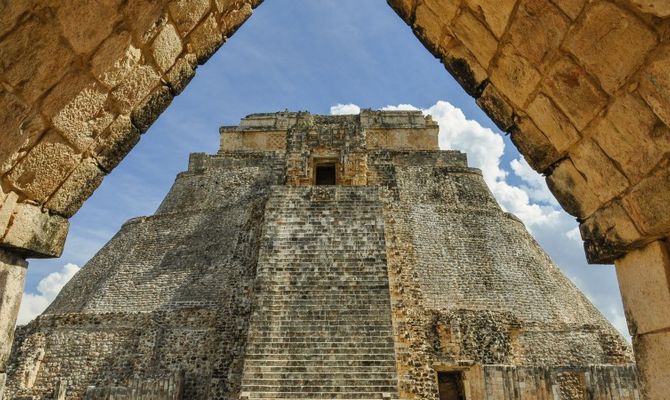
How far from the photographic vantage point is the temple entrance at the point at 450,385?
10.7 meters

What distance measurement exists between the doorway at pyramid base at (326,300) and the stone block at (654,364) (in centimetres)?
618

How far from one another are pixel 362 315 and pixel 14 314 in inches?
286

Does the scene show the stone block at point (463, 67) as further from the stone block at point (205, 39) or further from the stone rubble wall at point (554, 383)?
the stone rubble wall at point (554, 383)

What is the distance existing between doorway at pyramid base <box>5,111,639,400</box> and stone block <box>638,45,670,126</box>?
23.0ft

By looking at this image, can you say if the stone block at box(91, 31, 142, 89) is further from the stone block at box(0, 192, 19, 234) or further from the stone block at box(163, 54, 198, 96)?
the stone block at box(0, 192, 19, 234)

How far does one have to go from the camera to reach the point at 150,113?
2740 mm

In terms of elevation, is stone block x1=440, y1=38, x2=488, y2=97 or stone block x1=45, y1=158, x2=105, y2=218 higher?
stone block x1=440, y1=38, x2=488, y2=97

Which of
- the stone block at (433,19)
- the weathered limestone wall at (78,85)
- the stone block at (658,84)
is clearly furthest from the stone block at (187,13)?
the stone block at (658,84)

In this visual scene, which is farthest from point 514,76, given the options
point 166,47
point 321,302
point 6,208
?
point 321,302

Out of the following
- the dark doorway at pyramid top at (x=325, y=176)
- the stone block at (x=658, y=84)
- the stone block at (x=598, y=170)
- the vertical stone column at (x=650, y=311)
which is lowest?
the vertical stone column at (x=650, y=311)

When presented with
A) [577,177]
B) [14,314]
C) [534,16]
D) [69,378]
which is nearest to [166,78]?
[14,314]

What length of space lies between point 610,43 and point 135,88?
7.58ft

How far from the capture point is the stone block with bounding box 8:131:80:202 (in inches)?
87.6

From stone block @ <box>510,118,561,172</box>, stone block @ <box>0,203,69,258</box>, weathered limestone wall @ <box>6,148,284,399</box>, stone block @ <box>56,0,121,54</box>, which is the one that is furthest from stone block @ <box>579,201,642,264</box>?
weathered limestone wall @ <box>6,148,284,399</box>
